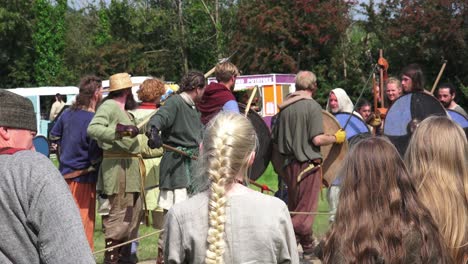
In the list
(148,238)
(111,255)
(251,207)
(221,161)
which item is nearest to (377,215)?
(251,207)

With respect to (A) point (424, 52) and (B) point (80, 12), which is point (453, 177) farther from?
(B) point (80, 12)

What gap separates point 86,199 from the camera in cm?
729

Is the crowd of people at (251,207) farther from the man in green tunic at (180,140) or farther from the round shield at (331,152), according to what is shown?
the round shield at (331,152)

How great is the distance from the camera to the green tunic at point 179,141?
697 cm

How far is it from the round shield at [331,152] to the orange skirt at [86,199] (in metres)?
2.48

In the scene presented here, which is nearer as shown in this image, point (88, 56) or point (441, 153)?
point (441, 153)

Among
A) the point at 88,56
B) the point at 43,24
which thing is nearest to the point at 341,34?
the point at 88,56

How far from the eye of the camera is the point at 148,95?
7898 millimetres

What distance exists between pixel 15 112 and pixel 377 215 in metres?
1.38

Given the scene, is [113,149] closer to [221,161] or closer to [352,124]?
[352,124]

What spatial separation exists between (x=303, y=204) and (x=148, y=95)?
179 cm

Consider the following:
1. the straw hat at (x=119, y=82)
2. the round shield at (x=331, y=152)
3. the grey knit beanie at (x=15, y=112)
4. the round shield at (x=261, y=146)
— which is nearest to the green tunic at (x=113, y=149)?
the straw hat at (x=119, y=82)

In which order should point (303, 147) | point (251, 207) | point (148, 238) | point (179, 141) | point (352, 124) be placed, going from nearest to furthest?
point (251, 207) → point (179, 141) → point (303, 147) → point (148, 238) → point (352, 124)

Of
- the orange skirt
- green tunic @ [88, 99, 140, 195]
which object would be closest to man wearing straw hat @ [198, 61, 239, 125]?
green tunic @ [88, 99, 140, 195]
